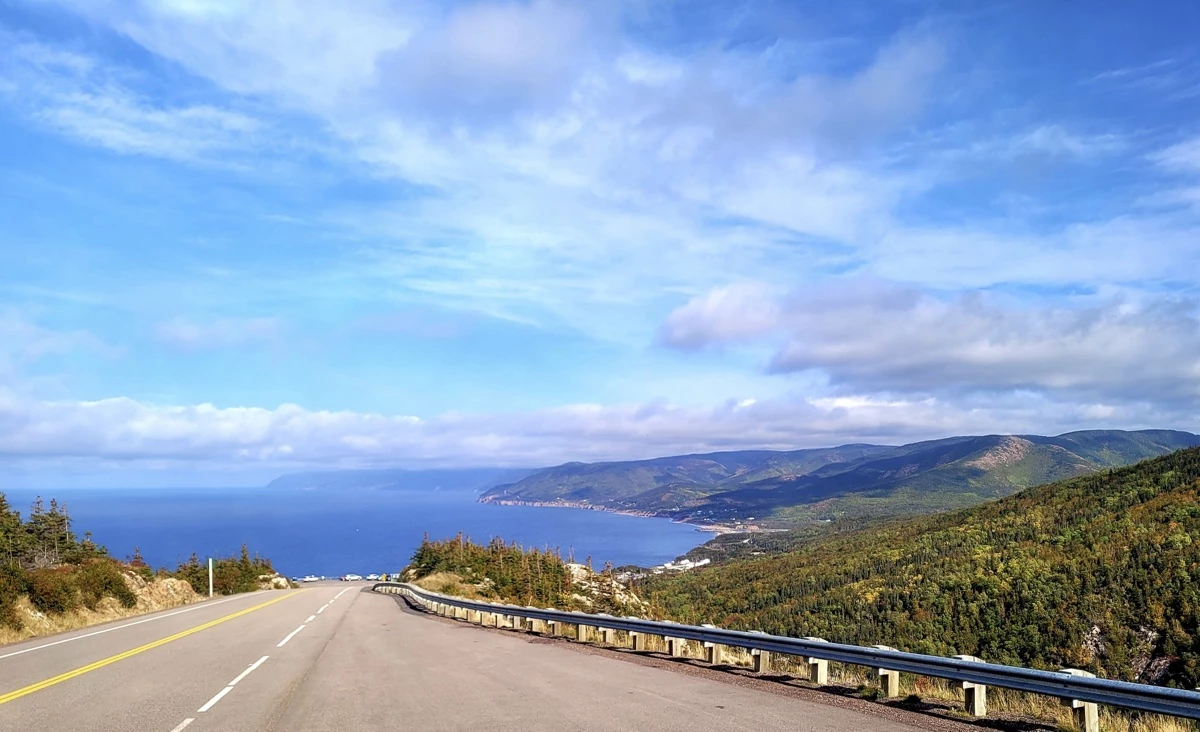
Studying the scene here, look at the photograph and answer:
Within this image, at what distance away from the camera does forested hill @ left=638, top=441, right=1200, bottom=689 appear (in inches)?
3236

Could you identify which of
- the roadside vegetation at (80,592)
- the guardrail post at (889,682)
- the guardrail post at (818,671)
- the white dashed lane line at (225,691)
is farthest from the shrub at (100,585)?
the guardrail post at (889,682)

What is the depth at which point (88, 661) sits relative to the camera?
51.0ft

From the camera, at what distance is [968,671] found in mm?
8977

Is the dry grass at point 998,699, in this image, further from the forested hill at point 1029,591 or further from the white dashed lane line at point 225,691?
the forested hill at point 1029,591

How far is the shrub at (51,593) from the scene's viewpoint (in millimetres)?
24875

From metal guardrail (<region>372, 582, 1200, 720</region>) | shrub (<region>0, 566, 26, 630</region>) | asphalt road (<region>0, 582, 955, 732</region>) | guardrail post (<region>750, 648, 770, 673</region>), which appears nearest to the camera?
metal guardrail (<region>372, 582, 1200, 720</region>)

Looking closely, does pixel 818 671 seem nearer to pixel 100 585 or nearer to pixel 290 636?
pixel 290 636

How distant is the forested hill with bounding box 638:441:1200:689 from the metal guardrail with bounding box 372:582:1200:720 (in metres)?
51.5

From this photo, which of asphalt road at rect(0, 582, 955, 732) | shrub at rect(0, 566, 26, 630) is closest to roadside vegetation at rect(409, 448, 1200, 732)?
shrub at rect(0, 566, 26, 630)

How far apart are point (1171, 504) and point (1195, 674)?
1772 inches

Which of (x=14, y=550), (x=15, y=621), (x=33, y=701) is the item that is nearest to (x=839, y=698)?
(x=33, y=701)

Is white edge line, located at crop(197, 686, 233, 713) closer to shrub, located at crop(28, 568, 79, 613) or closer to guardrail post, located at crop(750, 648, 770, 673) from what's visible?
guardrail post, located at crop(750, 648, 770, 673)

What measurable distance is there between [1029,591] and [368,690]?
100239 millimetres

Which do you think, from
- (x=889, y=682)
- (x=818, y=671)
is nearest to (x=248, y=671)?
(x=818, y=671)
